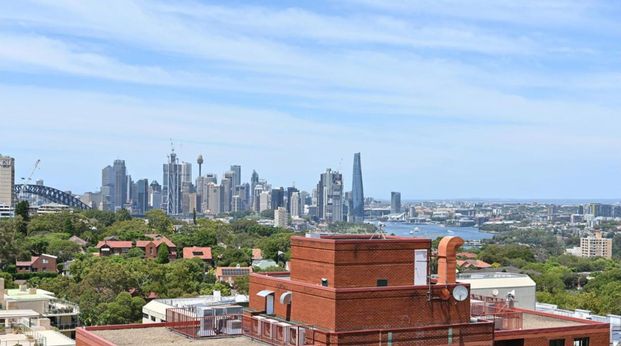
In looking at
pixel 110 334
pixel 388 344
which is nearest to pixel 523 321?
pixel 388 344

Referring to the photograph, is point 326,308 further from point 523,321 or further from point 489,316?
point 523,321

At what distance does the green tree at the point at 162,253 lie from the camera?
14850cm

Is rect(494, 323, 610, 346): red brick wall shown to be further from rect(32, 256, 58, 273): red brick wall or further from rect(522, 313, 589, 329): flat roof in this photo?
rect(32, 256, 58, 273): red brick wall

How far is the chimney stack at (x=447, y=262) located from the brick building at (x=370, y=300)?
0.04 meters

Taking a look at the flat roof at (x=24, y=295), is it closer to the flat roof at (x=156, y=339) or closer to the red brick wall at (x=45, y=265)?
the red brick wall at (x=45, y=265)

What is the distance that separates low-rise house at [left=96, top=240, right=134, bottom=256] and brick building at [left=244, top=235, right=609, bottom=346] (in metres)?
125

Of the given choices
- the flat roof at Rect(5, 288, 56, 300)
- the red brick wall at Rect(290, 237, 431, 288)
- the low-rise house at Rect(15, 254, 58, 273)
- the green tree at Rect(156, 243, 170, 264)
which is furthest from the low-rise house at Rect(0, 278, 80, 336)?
the green tree at Rect(156, 243, 170, 264)

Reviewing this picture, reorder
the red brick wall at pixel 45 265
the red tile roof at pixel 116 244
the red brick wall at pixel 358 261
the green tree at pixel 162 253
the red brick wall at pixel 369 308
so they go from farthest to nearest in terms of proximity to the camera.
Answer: the red tile roof at pixel 116 244, the green tree at pixel 162 253, the red brick wall at pixel 45 265, the red brick wall at pixel 358 261, the red brick wall at pixel 369 308

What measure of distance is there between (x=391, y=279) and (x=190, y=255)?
128536 millimetres

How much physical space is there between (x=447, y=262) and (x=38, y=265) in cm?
10706

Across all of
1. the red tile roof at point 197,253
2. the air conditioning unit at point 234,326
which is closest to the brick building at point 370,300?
the air conditioning unit at point 234,326

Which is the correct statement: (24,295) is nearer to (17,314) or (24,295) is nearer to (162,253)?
(17,314)

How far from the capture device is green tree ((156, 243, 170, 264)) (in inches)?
5846

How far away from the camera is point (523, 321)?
38875 millimetres
